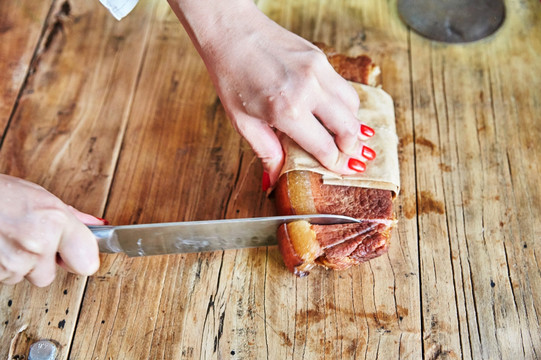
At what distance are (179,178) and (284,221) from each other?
0.55m

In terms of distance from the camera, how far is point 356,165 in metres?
1.77

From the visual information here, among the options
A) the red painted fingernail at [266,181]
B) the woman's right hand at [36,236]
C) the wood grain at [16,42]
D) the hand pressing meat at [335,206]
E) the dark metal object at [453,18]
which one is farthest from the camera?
the dark metal object at [453,18]

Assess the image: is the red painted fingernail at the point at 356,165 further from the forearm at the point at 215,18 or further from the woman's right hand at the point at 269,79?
the forearm at the point at 215,18

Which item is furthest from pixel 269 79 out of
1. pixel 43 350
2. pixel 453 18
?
pixel 453 18

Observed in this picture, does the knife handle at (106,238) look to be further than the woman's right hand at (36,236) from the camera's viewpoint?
Yes

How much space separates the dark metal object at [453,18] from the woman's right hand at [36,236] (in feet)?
6.03

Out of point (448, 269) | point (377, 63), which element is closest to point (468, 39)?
point (377, 63)

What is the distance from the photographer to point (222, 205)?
1.99 meters

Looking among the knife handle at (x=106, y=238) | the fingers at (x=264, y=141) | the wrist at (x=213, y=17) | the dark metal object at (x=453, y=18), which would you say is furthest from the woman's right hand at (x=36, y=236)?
the dark metal object at (x=453, y=18)

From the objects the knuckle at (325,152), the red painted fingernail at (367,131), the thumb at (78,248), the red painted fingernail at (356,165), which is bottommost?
the red painted fingernail at (356,165)

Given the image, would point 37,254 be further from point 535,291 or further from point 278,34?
point 535,291

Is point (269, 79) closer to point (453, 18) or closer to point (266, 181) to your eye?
point (266, 181)

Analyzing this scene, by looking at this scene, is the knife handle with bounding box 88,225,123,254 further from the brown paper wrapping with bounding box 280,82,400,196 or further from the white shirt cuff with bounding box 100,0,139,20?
the white shirt cuff with bounding box 100,0,139,20

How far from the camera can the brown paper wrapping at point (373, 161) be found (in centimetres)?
178
